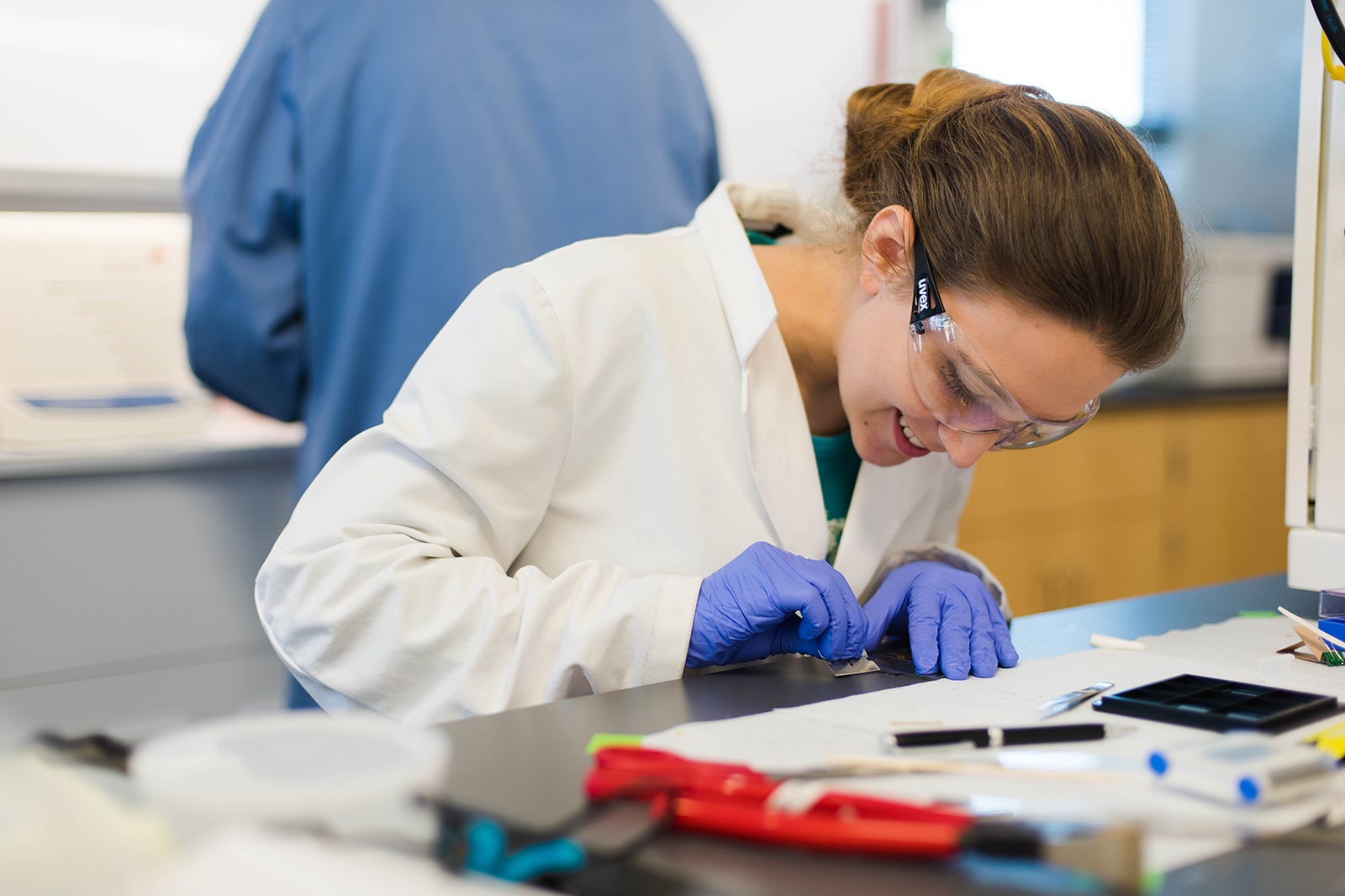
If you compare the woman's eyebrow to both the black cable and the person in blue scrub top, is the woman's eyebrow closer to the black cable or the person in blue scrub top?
the black cable

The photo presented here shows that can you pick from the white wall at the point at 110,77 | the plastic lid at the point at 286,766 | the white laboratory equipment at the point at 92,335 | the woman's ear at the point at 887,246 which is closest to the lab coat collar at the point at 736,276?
the woman's ear at the point at 887,246

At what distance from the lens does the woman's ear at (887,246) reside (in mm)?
1069

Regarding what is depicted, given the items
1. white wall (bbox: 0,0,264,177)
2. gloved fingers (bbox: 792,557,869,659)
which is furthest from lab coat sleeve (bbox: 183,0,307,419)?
gloved fingers (bbox: 792,557,869,659)

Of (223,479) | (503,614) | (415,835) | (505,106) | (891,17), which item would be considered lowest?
(223,479)

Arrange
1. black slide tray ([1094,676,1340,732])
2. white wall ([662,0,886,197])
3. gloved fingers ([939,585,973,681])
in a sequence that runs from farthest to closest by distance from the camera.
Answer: white wall ([662,0,886,197]) < gloved fingers ([939,585,973,681]) < black slide tray ([1094,676,1340,732])

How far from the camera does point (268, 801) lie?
39 centimetres

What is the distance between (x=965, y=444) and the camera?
110 cm

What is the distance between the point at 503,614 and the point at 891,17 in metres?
2.36

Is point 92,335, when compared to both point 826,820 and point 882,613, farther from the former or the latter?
point 826,820

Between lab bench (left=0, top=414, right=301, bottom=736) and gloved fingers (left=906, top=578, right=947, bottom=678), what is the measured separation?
108 centimetres

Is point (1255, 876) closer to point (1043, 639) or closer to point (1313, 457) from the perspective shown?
point (1043, 639)

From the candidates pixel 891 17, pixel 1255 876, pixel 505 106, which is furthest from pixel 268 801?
pixel 891 17

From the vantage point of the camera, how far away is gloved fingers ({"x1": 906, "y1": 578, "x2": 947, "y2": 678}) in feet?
3.04

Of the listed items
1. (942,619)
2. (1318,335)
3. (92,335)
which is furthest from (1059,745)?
(92,335)
